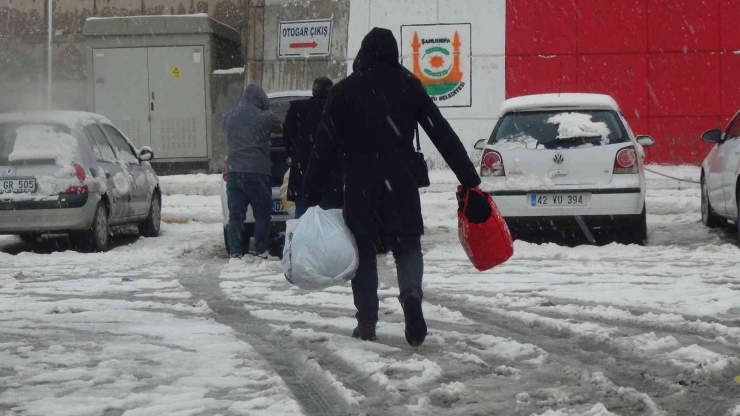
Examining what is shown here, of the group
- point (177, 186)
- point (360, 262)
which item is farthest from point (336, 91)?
point (177, 186)

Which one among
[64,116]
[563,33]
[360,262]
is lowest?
[360,262]

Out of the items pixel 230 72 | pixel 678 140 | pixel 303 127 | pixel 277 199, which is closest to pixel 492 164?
pixel 277 199

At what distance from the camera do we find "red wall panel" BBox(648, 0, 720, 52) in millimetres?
21141

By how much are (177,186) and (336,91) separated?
14.2m

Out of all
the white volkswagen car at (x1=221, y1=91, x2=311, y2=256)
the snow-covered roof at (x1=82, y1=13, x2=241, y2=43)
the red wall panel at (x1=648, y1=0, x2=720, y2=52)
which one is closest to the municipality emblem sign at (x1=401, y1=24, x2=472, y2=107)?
the red wall panel at (x1=648, y1=0, x2=720, y2=52)

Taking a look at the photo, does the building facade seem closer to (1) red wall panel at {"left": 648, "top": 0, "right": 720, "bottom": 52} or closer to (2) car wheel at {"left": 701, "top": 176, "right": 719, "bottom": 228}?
(1) red wall panel at {"left": 648, "top": 0, "right": 720, "bottom": 52}

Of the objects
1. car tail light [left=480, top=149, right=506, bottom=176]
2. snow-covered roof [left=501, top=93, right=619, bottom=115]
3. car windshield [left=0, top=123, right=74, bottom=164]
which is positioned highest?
snow-covered roof [left=501, top=93, right=619, bottom=115]

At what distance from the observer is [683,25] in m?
21.2

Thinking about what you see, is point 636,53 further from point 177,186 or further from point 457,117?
point 177,186

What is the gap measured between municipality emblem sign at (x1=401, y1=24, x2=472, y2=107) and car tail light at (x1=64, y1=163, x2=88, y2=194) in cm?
1046

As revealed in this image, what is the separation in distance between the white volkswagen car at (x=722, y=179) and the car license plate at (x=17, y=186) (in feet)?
22.4

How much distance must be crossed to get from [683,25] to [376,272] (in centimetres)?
1607

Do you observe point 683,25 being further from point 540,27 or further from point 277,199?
point 277,199

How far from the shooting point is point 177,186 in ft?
66.3
